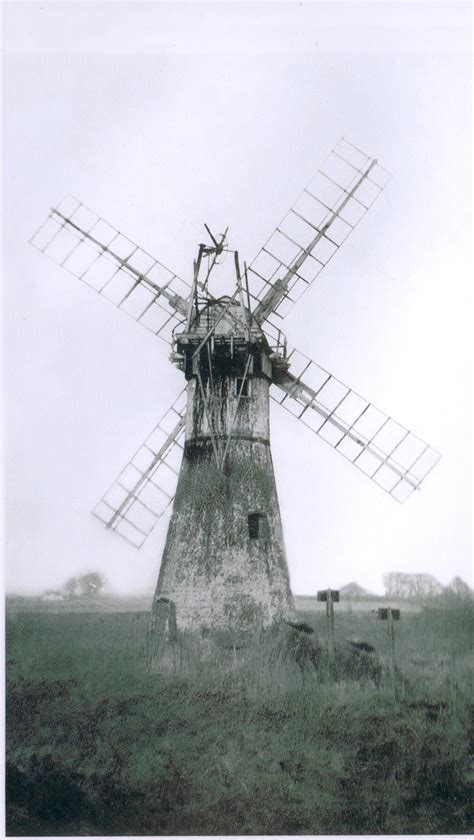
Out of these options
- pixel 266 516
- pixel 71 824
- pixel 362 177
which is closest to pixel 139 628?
pixel 266 516

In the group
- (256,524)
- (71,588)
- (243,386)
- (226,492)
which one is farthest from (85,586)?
(243,386)

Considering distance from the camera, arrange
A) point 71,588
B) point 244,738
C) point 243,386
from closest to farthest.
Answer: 1. point 244,738
2. point 71,588
3. point 243,386

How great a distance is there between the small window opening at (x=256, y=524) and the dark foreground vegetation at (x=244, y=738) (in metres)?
1.65

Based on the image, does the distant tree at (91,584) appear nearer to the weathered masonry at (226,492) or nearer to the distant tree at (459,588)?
the weathered masonry at (226,492)

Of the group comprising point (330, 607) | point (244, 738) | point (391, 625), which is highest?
point (330, 607)

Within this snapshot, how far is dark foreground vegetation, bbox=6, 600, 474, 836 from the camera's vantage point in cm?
663

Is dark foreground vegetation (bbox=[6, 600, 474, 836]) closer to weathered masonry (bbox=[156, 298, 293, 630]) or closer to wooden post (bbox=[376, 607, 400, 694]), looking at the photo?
wooden post (bbox=[376, 607, 400, 694])

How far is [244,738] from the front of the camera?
23.4ft

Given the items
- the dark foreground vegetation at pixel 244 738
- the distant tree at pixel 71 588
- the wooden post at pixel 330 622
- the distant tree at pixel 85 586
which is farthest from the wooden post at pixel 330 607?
the distant tree at pixel 71 588

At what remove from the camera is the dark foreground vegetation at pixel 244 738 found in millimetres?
6629

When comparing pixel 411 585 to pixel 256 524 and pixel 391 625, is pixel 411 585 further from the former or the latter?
pixel 256 524

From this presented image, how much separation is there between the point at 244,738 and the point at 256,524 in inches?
127

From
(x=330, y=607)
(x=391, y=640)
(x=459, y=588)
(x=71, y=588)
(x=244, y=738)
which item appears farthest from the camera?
(x=71, y=588)

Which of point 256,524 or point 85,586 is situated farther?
point 256,524
